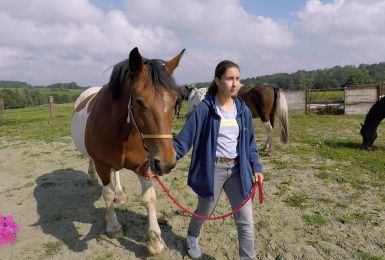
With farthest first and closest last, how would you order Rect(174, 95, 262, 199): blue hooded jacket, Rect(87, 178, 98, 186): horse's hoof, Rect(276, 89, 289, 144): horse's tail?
1. Rect(276, 89, 289, 144): horse's tail
2. Rect(87, 178, 98, 186): horse's hoof
3. Rect(174, 95, 262, 199): blue hooded jacket

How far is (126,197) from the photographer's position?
441cm

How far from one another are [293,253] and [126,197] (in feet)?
7.83

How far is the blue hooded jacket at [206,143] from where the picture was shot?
2.51 meters

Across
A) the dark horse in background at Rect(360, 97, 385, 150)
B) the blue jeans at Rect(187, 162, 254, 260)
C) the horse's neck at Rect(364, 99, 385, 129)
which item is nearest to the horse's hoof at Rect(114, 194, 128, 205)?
the blue jeans at Rect(187, 162, 254, 260)

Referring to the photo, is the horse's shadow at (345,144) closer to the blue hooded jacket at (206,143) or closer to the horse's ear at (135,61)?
the blue hooded jacket at (206,143)

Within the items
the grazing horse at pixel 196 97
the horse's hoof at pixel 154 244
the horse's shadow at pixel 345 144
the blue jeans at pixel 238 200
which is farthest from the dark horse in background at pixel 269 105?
the grazing horse at pixel 196 97

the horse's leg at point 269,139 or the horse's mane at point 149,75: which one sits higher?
the horse's mane at point 149,75

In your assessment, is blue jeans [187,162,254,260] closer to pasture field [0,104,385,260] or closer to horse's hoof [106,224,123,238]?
pasture field [0,104,385,260]

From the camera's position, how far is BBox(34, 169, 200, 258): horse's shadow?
10.9 ft

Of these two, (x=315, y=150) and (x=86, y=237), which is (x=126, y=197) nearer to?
(x=86, y=237)

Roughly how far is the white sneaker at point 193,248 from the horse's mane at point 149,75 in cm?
151

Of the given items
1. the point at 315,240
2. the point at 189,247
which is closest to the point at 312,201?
the point at 315,240

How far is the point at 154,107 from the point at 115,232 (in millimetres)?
1798

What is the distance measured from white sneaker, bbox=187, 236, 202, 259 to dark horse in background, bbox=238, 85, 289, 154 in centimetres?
472
